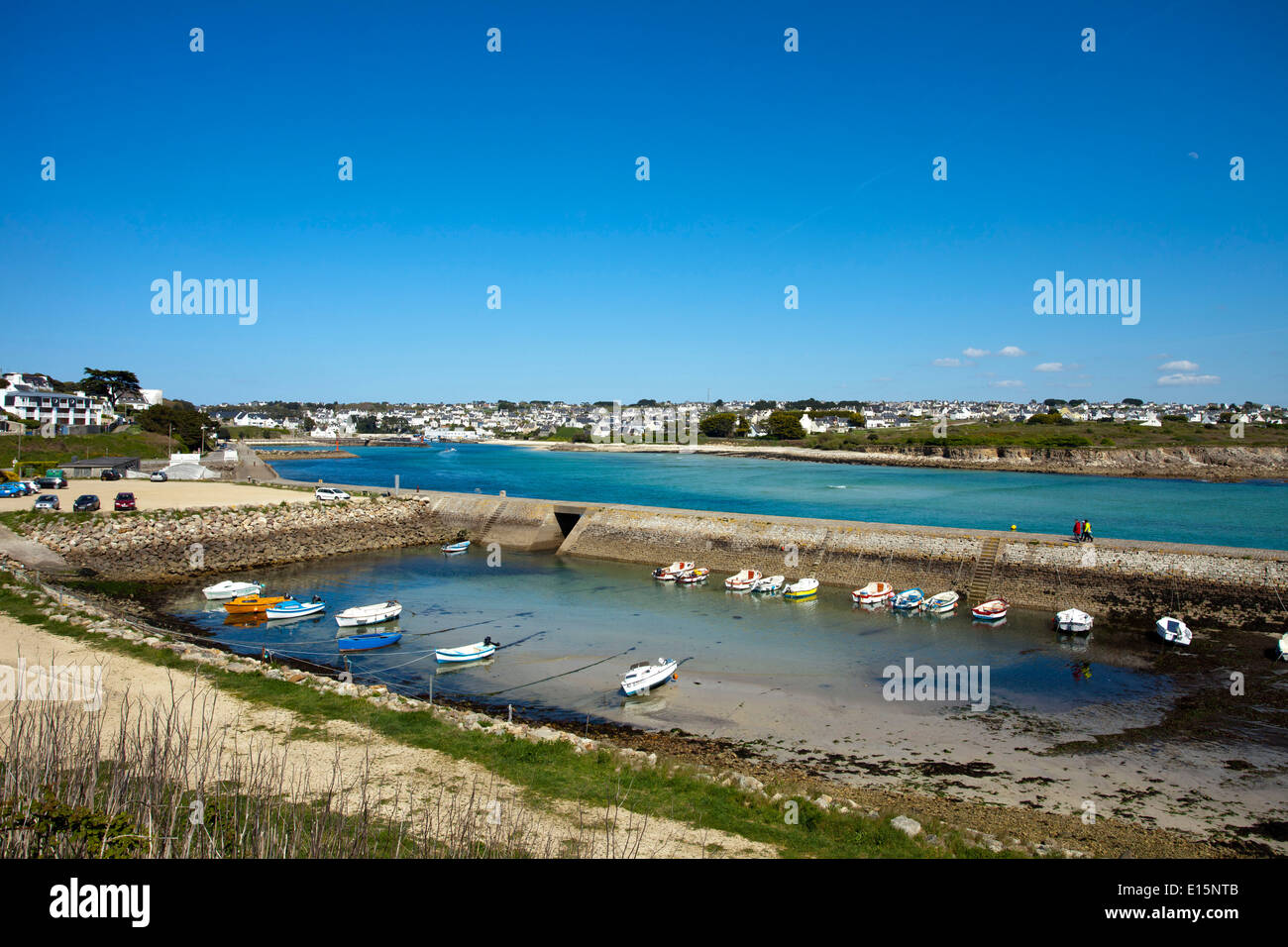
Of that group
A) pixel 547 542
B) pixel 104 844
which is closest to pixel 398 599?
pixel 547 542

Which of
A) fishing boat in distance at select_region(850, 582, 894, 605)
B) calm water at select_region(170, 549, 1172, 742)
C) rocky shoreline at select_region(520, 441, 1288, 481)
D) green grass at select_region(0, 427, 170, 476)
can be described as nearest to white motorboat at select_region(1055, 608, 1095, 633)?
calm water at select_region(170, 549, 1172, 742)

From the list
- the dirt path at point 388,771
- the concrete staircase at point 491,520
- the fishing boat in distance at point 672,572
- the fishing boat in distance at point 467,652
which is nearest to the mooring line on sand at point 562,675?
the fishing boat in distance at point 467,652

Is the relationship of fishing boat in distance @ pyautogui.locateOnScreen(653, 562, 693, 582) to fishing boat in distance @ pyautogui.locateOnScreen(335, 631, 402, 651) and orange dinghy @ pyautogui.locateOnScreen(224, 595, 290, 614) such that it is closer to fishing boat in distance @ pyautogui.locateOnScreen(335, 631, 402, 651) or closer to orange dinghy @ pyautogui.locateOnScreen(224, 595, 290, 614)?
fishing boat in distance @ pyautogui.locateOnScreen(335, 631, 402, 651)

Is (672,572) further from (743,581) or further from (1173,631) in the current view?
(1173,631)

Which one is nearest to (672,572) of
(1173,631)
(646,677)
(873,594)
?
(873,594)

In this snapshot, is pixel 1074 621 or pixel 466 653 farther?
pixel 1074 621

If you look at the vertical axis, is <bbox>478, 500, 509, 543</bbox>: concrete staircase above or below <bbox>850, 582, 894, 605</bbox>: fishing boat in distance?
above

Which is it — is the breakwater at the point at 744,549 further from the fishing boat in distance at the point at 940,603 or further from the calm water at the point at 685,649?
the calm water at the point at 685,649
